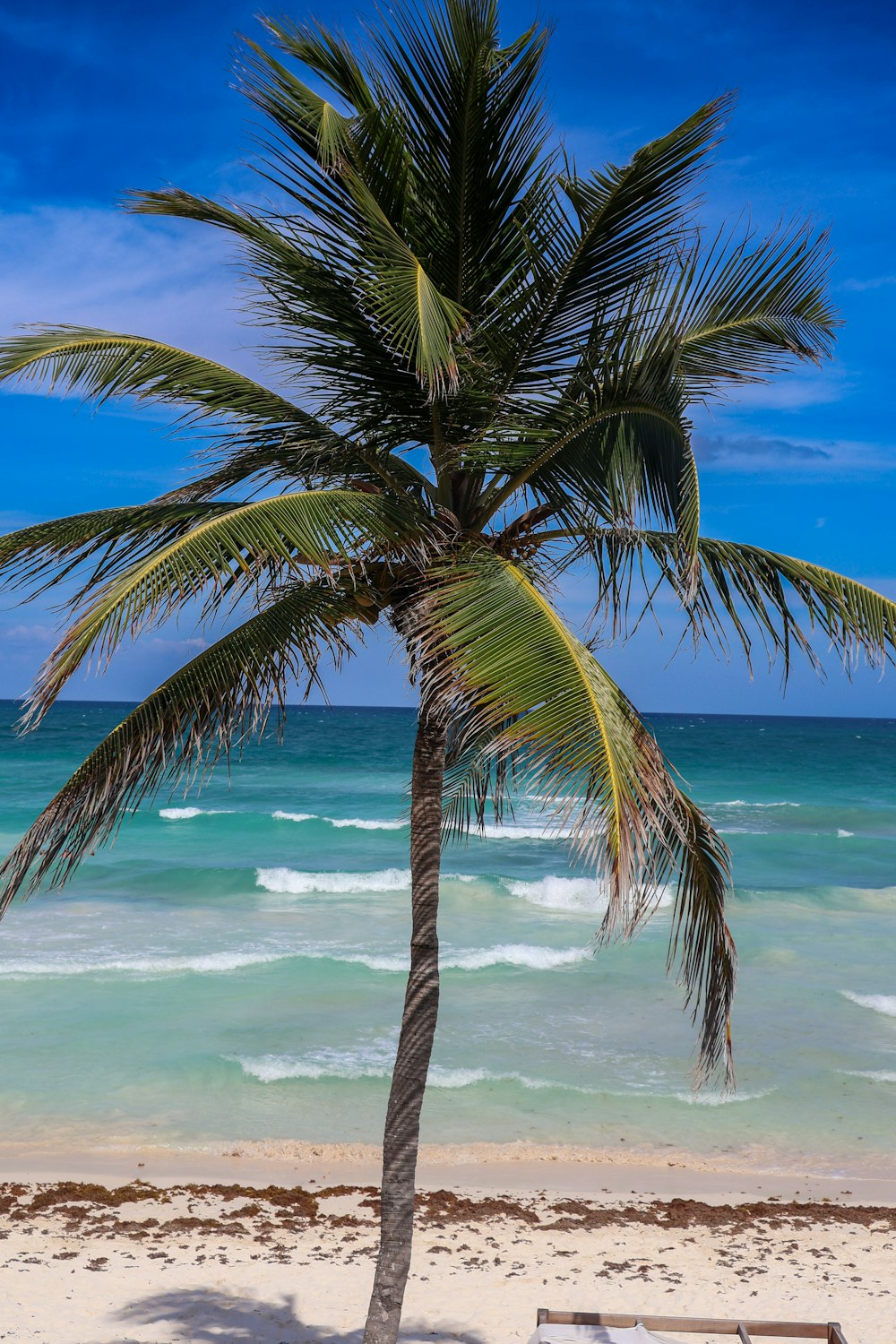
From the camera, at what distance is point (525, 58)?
4.46 m

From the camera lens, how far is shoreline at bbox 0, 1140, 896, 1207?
357 inches

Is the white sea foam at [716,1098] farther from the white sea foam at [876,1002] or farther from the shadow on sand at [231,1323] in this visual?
the shadow on sand at [231,1323]

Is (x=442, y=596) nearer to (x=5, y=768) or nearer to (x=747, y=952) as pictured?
(x=747, y=952)

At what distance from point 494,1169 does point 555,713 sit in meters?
7.10

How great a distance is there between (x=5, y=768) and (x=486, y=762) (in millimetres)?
48403

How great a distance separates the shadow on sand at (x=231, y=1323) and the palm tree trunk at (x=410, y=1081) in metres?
1.60

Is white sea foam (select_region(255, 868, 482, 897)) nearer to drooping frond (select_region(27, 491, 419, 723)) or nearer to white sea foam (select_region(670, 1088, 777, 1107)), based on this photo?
white sea foam (select_region(670, 1088, 777, 1107))

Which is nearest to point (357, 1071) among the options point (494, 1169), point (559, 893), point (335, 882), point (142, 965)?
point (494, 1169)

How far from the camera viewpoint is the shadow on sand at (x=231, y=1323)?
625cm

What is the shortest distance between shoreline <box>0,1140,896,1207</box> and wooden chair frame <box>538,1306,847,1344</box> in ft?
11.9

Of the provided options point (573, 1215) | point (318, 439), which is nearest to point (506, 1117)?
point (573, 1215)

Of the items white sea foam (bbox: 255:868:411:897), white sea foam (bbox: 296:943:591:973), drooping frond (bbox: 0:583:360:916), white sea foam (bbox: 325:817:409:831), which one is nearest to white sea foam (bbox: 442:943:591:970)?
white sea foam (bbox: 296:943:591:973)

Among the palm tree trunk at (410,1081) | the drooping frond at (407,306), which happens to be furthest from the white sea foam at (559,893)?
the drooping frond at (407,306)

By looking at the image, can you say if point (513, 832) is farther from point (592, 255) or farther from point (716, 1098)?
point (592, 255)
